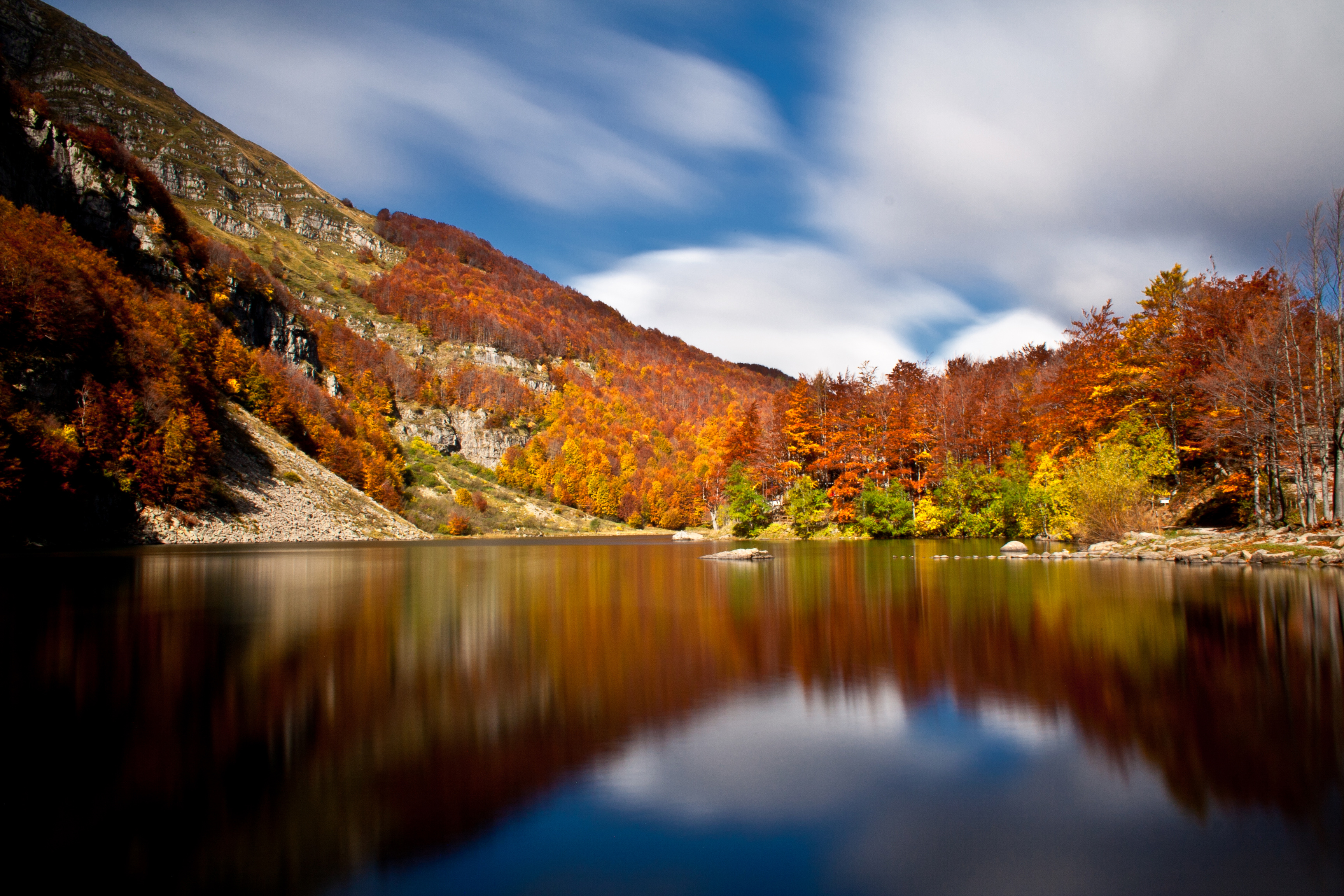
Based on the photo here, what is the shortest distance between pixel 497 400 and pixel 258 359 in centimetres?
5760

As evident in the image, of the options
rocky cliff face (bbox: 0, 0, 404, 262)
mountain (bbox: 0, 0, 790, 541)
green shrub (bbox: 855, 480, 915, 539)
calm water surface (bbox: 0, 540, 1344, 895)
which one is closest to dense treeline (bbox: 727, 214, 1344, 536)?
green shrub (bbox: 855, 480, 915, 539)

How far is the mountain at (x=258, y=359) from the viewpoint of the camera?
4528 cm

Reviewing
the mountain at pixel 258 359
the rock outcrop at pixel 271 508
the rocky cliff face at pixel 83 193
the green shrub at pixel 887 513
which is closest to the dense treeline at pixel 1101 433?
the green shrub at pixel 887 513

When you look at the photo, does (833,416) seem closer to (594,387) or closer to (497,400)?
(497,400)

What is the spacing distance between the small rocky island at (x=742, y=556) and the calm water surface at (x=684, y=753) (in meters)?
20.4

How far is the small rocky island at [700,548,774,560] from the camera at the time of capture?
34.2 m

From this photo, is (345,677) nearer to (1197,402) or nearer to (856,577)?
(856,577)

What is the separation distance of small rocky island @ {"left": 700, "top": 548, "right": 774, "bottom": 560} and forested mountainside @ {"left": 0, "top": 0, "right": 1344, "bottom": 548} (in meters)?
15.6

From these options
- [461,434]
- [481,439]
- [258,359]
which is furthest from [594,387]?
[258,359]

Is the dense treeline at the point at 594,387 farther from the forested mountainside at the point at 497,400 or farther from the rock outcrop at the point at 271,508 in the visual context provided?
the rock outcrop at the point at 271,508

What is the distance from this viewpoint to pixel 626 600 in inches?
674

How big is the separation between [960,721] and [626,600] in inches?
433

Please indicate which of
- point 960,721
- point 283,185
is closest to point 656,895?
point 960,721

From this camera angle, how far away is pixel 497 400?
441 feet
